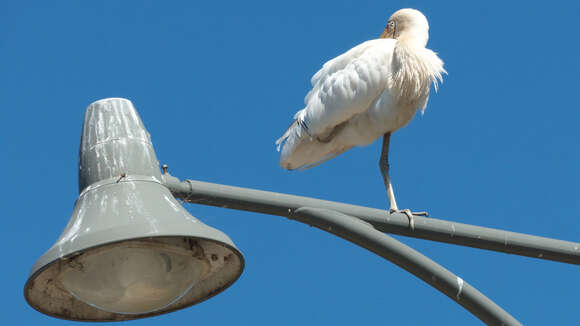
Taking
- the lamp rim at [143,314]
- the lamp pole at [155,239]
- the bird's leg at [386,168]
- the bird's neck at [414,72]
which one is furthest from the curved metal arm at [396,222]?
the bird's neck at [414,72]

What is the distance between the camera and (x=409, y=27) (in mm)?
9016

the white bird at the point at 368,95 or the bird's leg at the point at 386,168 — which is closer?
the bird's leg at the point at 386,168

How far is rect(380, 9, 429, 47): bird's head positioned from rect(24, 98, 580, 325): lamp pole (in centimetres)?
494

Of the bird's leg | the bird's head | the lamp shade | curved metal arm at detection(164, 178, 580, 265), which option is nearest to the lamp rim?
the lamp shade

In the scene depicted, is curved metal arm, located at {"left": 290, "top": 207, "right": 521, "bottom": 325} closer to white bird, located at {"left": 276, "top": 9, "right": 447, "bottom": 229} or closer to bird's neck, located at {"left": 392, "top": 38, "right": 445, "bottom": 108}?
white bird, located at {"left": 276, "top": 9, "right": 447, "bottom": 229}

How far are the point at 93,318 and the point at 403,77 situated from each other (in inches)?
207

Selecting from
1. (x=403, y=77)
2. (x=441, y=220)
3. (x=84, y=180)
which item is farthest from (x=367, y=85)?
(x=84, y=180)

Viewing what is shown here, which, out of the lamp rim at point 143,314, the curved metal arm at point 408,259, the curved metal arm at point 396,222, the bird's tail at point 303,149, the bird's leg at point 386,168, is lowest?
the lamp rim at point 143,314

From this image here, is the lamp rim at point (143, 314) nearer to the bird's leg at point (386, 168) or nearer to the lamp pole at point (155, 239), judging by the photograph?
the lamp pole at point (155, 239)

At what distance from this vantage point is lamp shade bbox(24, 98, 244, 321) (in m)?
3.21

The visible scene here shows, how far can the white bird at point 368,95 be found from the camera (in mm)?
8461

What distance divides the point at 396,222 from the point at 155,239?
1178 mm

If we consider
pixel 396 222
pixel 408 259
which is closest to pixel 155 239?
pixel 408 259

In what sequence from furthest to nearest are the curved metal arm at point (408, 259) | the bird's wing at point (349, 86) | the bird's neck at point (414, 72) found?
the bird's wing at point (349, 86) → the bird's neck at point (414, 72) → the curved metal arm at point (408, 259)
